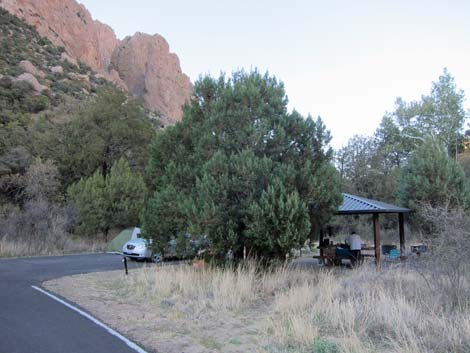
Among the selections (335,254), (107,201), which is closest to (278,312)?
(335,254)

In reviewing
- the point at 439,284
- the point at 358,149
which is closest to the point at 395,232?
the point at 358,149

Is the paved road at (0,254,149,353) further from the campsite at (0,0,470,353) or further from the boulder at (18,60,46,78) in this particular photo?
the boulder at (18,60,46,78)

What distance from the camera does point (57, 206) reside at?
28.8 m

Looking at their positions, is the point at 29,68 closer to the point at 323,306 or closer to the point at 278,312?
the point at 278,312

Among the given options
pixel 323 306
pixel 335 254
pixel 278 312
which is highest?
pixel 335 254

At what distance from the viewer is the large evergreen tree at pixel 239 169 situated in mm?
12430

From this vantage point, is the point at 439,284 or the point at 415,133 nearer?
the point at 439,284

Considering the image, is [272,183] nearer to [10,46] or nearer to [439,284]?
[439,284]

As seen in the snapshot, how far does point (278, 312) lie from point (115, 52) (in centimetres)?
9512

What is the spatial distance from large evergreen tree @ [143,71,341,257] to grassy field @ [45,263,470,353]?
1.44 metres

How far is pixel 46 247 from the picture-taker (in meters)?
25.8

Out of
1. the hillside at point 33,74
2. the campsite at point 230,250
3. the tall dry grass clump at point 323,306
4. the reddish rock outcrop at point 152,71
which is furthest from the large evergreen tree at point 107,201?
the reddish rock outcrop at point 152,71

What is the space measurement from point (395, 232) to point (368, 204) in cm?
1769

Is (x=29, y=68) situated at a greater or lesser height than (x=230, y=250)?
greater
